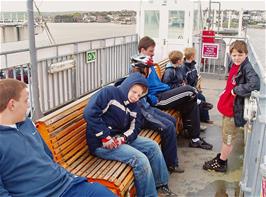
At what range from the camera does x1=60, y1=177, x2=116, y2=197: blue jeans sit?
7.95ft

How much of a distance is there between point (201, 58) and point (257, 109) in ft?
21.8

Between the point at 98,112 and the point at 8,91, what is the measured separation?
3.52 ft

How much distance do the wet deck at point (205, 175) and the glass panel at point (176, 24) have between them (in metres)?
4.50

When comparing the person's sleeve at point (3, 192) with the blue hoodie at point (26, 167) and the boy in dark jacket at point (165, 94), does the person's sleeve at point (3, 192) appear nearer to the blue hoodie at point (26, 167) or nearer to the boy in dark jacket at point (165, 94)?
the blue hoodie at point (26, 167)

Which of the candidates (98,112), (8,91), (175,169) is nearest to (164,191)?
(175,169)

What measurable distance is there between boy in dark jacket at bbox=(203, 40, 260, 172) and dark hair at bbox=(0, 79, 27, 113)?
7.97 feet

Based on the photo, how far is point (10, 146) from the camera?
2168 mm

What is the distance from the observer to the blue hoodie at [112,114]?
3.15 meters

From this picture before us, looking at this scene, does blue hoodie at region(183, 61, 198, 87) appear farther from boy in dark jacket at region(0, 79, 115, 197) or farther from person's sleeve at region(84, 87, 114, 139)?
boy in dark jacket at region(0, 79, 115, 197)

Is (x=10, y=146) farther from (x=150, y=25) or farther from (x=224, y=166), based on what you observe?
(x=150, y=25)

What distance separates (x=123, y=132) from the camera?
348 centimetres

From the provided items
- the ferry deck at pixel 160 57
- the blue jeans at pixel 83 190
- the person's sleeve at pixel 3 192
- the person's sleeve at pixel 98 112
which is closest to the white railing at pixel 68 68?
the ferry deck at pixel 160 57

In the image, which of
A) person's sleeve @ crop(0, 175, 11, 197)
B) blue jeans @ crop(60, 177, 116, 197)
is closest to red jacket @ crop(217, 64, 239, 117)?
blue jeans @ crop(60, 177, 116, 197)

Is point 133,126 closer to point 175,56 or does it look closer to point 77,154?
point 77,154
